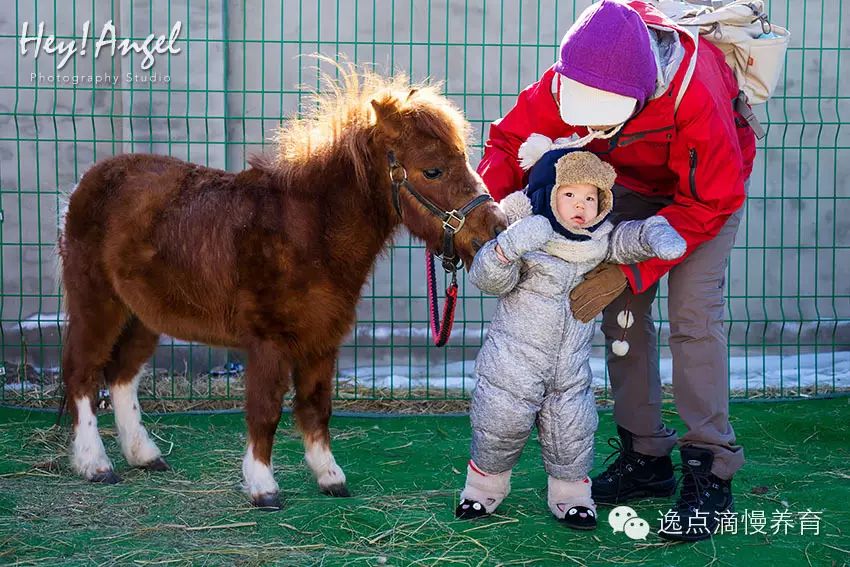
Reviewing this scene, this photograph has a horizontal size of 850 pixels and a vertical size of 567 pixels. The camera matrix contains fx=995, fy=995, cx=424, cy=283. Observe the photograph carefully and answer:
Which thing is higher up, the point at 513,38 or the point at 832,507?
the point at 513,38

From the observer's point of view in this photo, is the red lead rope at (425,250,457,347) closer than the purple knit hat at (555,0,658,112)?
No

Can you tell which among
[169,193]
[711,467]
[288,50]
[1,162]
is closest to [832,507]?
[711,467]

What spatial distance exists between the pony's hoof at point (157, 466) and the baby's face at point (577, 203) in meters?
2.59

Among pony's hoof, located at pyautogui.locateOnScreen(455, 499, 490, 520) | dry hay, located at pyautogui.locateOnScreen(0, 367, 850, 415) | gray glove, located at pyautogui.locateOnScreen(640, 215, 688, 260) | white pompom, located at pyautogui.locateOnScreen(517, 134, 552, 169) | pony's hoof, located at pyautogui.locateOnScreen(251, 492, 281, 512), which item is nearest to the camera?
gray glove, located at pyautogui.locateOnScreen(640, 215, 688, 260)

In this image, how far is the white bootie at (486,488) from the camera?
13.3ft

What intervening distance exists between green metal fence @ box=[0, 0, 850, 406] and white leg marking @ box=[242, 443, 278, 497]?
2215 mm

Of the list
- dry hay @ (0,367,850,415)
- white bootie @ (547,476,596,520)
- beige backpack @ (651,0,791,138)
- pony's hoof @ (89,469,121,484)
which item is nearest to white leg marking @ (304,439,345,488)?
pony's hoof @ (89,469,121,484)

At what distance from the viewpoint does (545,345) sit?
12.5 feet

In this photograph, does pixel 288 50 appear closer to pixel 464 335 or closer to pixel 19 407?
pixel 464 335

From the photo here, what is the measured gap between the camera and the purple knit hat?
11.8ft

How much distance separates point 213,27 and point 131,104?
0.77 meters

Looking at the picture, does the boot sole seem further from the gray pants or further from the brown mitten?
the brown mitten

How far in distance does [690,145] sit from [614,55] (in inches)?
20.5

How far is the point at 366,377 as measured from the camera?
7133 millimetres
